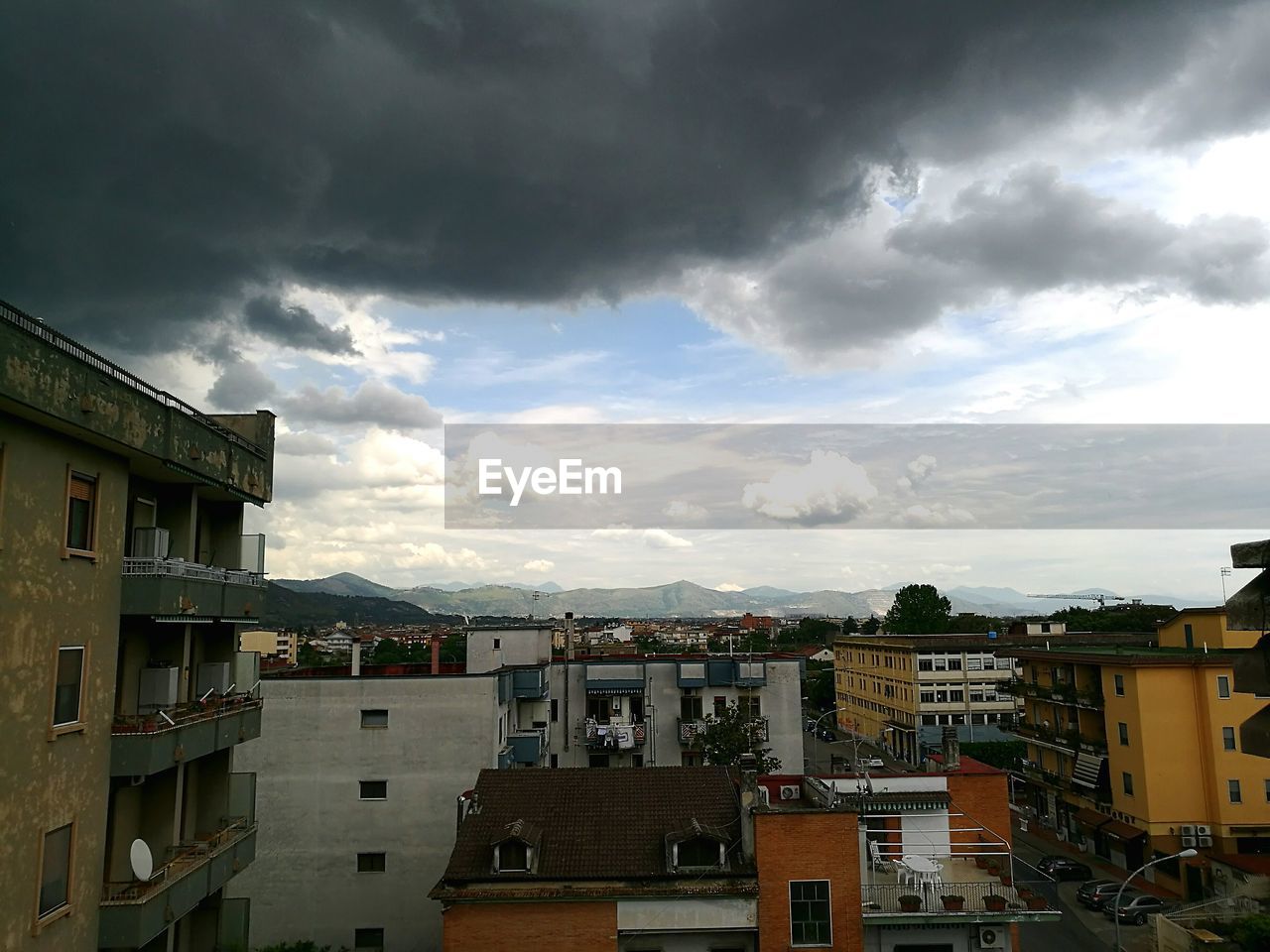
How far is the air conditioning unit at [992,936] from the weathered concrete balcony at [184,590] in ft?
78.8

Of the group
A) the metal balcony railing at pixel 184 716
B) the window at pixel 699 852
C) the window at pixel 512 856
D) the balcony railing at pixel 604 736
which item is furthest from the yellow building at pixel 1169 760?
the metal balcony railing at pixel 184 716

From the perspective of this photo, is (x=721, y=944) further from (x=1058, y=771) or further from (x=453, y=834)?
(x=1058, y=771)

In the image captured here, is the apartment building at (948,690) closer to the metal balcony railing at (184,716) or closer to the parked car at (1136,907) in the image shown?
the parked car at (1136,907)

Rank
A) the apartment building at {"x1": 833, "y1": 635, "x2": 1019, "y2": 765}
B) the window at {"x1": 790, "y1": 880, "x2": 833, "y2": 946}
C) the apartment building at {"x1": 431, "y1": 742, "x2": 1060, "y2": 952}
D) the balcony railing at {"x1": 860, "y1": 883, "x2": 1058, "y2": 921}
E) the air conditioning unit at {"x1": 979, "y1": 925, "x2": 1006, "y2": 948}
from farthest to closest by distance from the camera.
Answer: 1. the apartment building at {"x1": 833, "y1": 635, "x2": 1019, "y2": 765}
2. the air conditioning unit at {"x1": 979, "y1": 925, "x2": 1006, "y2": 948}
3. the balcony railing at {"x1": 860, "y1": 883, "x2": 1058, "y2": 921}
4. the window at {"x1": 790, "y1": 880, "x2": 833, "y2": 946}
5. the apartment building at {"x1": 431, "y1": 742, "x2": 1060, "y2": 952}

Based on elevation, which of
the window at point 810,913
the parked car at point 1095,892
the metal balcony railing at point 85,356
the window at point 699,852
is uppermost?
the metal balcony railing at point 85,356

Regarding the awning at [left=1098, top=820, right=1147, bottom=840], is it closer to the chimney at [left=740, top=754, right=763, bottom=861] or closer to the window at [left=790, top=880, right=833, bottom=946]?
the window at [left=790, top=880, right=833, bottom=946]

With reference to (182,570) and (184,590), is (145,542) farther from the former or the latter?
(184,590)

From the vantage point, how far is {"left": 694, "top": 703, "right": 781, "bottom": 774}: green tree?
1954 inches

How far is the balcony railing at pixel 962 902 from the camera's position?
83.1ft

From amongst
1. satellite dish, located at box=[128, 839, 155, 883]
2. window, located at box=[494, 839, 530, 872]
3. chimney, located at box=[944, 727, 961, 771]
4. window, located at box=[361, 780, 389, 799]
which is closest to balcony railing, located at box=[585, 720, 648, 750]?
window, located at box=[361, 780, 389, 799]

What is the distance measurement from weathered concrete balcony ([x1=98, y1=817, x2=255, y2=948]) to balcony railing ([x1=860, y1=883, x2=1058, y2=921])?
59.5 ft

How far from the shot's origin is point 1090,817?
52094 millimetres

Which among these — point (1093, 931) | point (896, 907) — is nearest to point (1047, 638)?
point (1093, 931)

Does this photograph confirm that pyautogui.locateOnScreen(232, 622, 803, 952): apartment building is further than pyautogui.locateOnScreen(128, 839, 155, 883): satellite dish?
Yes
